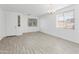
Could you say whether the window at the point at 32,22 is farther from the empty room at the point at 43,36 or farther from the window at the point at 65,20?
the window at the point at 65,20

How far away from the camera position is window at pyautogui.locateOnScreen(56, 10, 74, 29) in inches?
274

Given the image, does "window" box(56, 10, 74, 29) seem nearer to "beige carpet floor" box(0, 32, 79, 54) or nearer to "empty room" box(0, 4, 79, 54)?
"empty room" box(0, 4, 79, 54)

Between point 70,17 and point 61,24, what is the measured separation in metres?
1.43

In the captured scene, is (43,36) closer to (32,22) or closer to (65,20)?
(65,20)

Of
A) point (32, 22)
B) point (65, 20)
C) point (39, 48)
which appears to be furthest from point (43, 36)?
point (32, 22)

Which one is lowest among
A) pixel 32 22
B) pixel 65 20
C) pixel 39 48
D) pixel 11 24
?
pixel 39 48

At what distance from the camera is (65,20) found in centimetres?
780

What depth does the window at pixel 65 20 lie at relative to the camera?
22.8 feet

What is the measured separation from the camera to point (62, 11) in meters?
8.04

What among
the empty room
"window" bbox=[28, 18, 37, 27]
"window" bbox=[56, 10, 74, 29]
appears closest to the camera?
the empty room

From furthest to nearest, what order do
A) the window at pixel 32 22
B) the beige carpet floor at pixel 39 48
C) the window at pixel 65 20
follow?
1. the window at pixel 32 22
2. the window at pixel 65 20
3. the beige carpet floor at pixel 39 48

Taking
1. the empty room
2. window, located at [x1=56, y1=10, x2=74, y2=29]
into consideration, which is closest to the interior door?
the empty room

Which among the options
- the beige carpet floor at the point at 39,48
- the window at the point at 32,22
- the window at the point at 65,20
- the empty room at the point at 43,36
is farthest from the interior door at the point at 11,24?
the window at the point at 32,22
